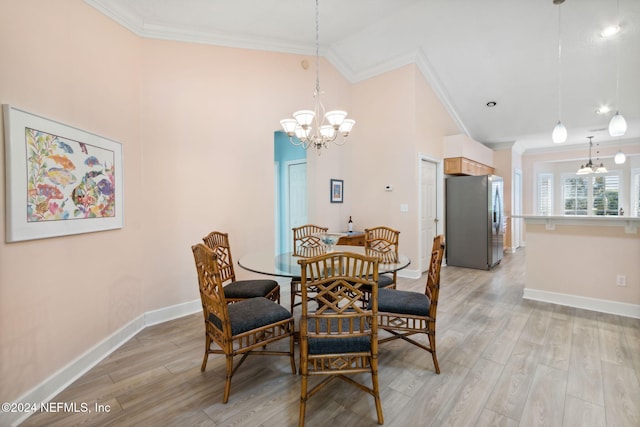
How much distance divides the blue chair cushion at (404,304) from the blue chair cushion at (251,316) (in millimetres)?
718

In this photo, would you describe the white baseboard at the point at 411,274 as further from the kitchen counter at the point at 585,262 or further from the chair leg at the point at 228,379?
the chair leg at the point at 228,379

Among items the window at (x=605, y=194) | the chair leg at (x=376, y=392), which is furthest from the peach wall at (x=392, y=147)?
the window at (x=605, y=194)

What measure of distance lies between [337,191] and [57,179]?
12.3ft

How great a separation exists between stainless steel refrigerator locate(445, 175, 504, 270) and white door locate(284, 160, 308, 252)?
272 cm

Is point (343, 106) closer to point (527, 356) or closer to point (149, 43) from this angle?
point (149, 43)

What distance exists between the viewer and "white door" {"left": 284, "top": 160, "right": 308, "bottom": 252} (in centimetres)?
557

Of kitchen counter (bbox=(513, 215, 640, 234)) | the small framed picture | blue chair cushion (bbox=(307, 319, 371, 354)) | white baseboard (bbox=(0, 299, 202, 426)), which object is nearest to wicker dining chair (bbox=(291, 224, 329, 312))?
blue chair cushion (bbox=(307, 319, 371, 354))

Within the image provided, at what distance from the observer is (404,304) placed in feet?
7.26

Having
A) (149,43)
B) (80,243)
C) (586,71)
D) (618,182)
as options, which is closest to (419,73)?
(586,71)

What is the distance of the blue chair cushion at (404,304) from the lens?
2.18 meters

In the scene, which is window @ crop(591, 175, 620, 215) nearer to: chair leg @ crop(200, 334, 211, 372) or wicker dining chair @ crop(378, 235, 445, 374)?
wicker dining chair @ crop(378, 235, 445, 374)

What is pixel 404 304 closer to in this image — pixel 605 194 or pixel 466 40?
pixel 466 40

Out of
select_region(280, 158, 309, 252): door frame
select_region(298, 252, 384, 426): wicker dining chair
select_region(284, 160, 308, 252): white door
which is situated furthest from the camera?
select_region(280, 158, 309, 252): door frame

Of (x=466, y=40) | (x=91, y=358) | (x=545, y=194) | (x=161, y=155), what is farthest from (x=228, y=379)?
(x=545, y=194)
